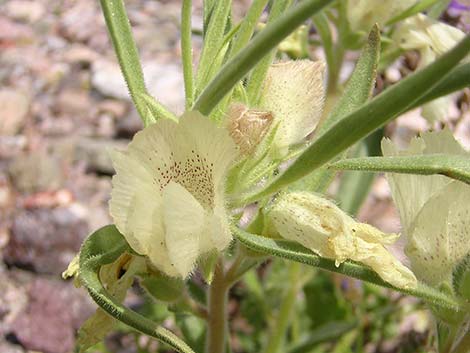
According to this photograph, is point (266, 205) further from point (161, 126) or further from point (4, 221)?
point (4, 221)

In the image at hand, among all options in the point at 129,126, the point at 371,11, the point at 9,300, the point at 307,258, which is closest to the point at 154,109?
the point at 307,258

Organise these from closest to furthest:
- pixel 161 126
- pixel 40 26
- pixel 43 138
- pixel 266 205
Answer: pixel 161 126
pixel 266 205
pixel 43 138
pixel 40 26

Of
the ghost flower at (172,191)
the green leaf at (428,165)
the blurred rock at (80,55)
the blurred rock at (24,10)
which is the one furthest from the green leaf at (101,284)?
the blurred rock at (24,10)

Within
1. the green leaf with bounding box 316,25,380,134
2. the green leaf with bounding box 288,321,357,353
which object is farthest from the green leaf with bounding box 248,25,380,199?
the green leaf with bounding box 288,321,357,353

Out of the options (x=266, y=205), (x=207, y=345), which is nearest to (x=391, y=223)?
(x=207, y=345)

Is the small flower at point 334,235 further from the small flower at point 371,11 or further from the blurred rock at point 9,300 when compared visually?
the blurred rock at point 9,300

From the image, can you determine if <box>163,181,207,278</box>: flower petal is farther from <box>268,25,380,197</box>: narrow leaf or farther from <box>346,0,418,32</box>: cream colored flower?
<box>346,0,418,32</box>: cream colored flower
